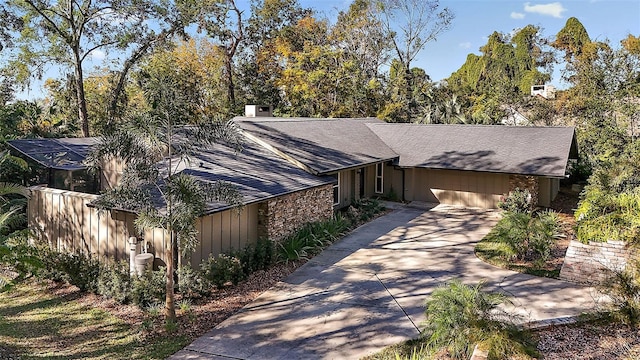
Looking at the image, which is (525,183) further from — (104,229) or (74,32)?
(74,32)

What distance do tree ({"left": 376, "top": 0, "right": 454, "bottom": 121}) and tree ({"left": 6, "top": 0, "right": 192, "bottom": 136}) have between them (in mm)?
19037

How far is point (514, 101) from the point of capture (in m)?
35.9

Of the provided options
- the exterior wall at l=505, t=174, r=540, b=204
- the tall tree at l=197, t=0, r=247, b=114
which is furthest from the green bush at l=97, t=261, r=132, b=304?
the tall tree at l=197, t=0, r=247, b=114

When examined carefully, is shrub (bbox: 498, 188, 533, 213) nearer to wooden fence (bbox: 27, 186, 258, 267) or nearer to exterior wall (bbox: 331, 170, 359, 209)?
exterior wall (bbox: 331, 170, 359, 209)

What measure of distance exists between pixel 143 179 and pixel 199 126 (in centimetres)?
149

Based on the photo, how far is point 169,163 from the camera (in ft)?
29.0

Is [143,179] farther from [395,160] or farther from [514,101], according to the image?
[514,101]

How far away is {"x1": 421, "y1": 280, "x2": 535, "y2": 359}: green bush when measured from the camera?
21.7 ft

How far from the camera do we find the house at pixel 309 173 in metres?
12.2

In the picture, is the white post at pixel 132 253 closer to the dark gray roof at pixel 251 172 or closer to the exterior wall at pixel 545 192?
the dark gray roof at pixel 251 172

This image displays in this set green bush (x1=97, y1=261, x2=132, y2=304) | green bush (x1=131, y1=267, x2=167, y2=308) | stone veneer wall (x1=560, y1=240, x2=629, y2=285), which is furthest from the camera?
stone veneer wall (x1=560, y1=240, x2=629, y2=285)

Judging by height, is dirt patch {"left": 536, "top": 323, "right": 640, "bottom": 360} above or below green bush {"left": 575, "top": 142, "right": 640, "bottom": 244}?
below

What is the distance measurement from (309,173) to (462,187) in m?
7.79

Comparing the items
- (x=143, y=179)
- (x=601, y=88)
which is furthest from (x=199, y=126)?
(x=601, y=88)
